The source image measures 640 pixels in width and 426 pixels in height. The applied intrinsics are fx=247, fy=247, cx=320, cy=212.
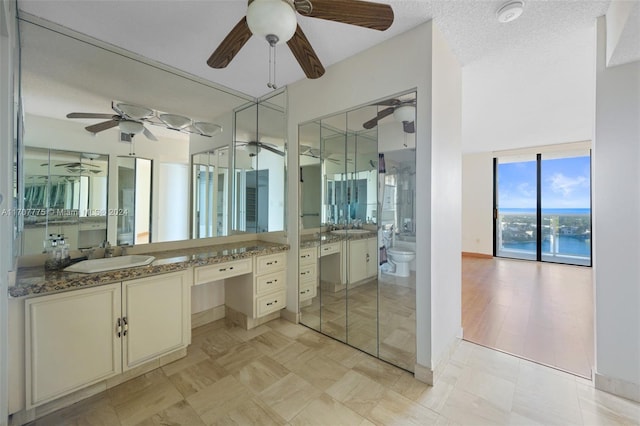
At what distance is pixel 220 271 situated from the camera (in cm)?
231

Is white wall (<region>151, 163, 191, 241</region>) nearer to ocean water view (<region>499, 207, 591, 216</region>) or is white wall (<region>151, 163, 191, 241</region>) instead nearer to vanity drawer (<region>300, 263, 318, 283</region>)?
vanity drawer (<region>300, 263, 318, 283</region>)

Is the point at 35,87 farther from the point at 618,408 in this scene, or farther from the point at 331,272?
the point at 618,408

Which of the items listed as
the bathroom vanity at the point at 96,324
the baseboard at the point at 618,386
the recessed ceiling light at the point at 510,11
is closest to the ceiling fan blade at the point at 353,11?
the recessed ceiling light at the point at 510,11

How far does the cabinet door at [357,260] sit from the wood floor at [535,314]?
1226 millimetres

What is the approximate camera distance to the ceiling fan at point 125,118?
2.05 metres

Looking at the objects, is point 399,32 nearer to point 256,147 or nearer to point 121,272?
point 256,147

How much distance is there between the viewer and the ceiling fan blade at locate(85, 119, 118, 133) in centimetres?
204

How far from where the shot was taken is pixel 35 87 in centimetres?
182

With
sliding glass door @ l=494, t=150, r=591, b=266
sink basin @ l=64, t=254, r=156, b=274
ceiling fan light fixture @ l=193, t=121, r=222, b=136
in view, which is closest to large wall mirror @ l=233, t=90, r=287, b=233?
ceiling fan light fixture @ l=193, t=121, r=222, b=136

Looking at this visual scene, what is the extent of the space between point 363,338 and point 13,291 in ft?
8.26

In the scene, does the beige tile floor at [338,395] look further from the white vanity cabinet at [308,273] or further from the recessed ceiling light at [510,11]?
the recessed ceiling light at [510,11]

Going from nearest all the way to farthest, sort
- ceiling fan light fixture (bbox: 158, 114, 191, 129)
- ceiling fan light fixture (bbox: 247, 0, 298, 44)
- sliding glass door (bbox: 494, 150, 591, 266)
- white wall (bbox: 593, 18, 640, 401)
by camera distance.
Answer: ceiling fan light fixture (bbox: 247, 0, 298, 44)
white wall (bbox: 593, 18, 640, 401)
ceiling fan light fixture (bbox: 158, 114, 191, 129)
sliding glass door (bbox: 494, 150, 591, 266)

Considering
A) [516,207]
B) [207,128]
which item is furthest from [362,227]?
[516,207]

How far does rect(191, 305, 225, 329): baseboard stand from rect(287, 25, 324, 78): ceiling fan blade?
263 cm
